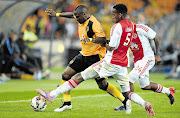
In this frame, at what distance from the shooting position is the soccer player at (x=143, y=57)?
25.8ft

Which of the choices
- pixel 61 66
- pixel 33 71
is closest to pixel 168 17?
pixel 61 66

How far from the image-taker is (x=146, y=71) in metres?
7.98

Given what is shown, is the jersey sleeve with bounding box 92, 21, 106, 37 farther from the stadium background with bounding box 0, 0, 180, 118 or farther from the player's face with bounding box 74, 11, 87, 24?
the stadium background with bounding box 0, 0, 180, 118

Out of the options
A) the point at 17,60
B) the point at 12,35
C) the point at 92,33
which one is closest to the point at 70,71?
the point at 92,33

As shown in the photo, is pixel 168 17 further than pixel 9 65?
Yes

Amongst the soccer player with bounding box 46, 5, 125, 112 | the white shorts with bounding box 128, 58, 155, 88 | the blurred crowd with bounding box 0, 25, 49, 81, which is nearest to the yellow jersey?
the soccer player with bounding box 46, 5, 125, 112

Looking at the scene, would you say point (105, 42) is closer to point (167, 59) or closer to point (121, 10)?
point (121, 10)

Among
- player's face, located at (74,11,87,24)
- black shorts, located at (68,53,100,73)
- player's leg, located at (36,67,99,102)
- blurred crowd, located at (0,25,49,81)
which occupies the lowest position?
blurred crowd, located at (0,25,49,81)

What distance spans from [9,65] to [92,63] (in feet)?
29.4

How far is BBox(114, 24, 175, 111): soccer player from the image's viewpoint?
7.87 metres

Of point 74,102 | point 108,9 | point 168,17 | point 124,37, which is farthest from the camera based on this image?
point 108,9

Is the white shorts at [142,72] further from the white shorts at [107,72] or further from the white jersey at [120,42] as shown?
the white jersey at [120,42]

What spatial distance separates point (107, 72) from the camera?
23.9 ft

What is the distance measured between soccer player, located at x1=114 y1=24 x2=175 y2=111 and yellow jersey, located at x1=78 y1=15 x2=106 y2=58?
71 cm
